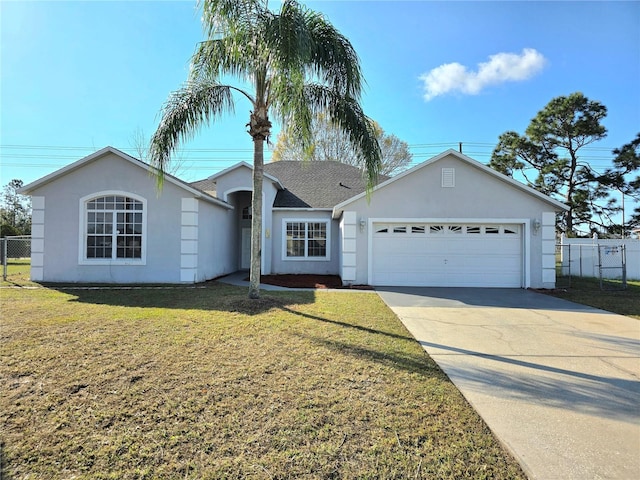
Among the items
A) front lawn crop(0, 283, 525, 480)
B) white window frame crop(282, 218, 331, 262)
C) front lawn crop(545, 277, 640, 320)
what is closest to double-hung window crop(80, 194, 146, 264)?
front lawn crop(0, 283, 525, 480)

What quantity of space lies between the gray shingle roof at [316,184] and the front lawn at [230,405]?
10093mm

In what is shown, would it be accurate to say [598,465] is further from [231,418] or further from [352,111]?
[352,111]

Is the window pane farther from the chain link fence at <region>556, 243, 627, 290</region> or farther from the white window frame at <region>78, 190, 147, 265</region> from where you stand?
the chain link fence at <region>556, 243, 627, 290</region>

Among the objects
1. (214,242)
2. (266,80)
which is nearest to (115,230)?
(214,242)

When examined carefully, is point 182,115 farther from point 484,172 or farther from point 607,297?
point 607,297

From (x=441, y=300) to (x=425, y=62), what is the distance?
9457mm

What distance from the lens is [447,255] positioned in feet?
40.8

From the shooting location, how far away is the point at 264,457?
2541mm

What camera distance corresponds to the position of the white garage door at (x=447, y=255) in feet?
40.4

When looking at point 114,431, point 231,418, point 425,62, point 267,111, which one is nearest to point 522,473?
point 231,418

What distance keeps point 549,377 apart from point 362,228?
8483 mm

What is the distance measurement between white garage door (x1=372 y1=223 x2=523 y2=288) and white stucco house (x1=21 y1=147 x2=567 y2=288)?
1.5 inches

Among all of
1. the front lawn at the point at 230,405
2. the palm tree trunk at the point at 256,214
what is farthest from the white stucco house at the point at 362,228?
the front lawn at the point at 230,405

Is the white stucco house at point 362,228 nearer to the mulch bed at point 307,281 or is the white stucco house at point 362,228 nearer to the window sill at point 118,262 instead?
the window sill at point 118,262
